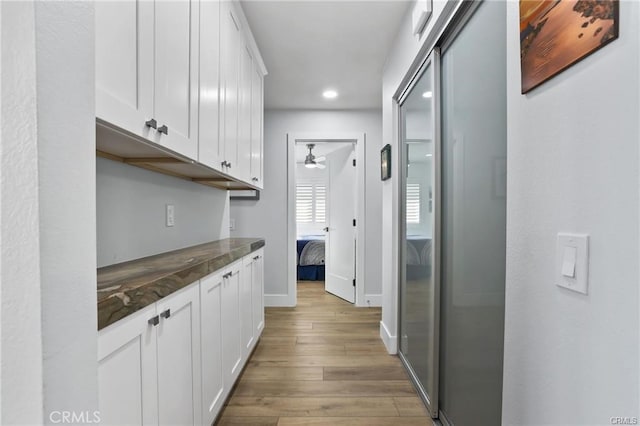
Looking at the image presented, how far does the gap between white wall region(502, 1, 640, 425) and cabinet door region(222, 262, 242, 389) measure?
1372 millimetres

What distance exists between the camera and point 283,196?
399 cm

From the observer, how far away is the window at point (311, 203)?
771cm

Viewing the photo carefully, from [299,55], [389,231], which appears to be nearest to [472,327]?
[389,231]

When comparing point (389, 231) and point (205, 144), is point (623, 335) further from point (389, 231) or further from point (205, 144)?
point (389, 231)

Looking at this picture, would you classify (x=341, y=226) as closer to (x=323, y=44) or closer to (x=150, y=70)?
(x=323, y=44)

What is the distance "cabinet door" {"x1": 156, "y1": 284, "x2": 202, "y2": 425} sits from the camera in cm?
106

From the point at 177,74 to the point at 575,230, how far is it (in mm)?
1489

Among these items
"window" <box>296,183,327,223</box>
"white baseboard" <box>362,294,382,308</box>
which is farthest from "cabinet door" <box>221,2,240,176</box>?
"window" <box>296,183,327,223</box>

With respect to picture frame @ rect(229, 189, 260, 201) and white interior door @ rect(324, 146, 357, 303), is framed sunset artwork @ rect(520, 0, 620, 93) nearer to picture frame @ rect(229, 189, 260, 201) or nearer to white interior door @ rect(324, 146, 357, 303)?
white interior door @ rect(324, 146, 357, 303)

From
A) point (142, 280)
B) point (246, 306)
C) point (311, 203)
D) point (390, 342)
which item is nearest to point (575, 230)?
point (142, 280)

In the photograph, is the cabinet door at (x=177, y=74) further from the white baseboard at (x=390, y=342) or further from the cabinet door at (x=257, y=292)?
the white baseboard at (x=390, y=342)

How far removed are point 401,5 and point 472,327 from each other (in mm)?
2061

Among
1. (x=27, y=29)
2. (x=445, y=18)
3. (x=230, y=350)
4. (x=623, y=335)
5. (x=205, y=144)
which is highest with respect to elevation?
(x=445, y=18)

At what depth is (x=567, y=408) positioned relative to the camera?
74cm
